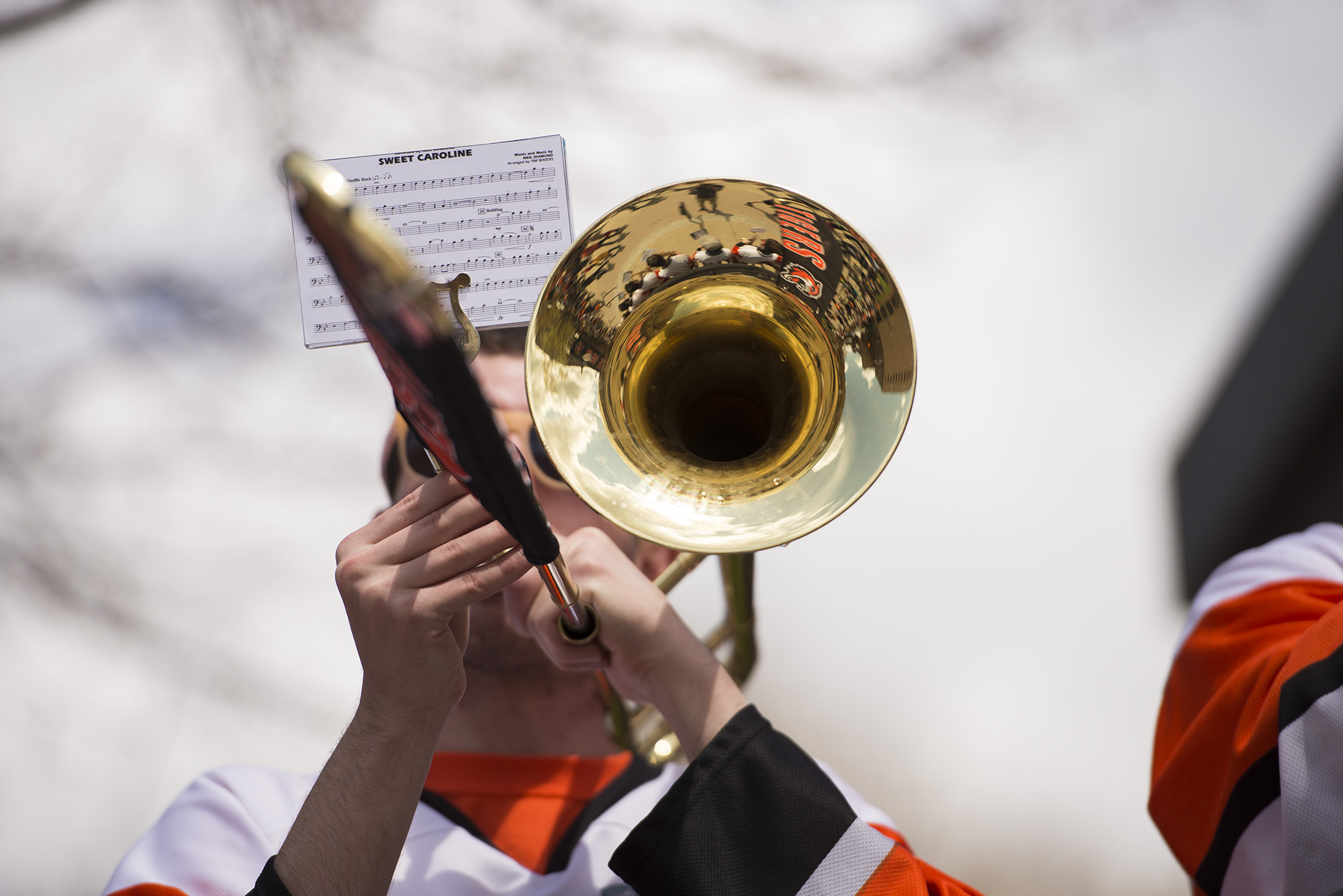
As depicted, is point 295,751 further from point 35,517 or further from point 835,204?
point 835,204

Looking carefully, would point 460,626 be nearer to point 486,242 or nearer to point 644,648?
point 644,648

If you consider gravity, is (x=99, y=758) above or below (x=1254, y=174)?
below

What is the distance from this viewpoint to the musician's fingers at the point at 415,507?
897 millimetres

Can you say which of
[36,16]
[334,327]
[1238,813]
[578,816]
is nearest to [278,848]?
[578,816]

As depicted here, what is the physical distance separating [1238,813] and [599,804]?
3.26 feet

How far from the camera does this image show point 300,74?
8.37 feet

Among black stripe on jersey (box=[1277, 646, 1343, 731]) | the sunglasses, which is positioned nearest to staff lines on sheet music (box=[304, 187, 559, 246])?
the sunglasses

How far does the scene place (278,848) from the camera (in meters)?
1.23

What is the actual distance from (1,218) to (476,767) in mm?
2517

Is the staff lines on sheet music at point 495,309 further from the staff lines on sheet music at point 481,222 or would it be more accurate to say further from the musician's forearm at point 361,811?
the musician's forearm at point 361,811

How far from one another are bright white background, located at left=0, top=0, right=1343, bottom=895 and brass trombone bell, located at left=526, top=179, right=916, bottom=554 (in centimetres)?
120

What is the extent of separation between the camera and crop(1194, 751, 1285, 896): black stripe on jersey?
1000 millimetres

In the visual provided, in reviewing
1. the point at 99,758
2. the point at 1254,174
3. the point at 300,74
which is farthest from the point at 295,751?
the point at 1254,174

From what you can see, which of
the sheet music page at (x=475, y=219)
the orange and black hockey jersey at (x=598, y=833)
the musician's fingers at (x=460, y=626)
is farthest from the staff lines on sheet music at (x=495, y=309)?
the orange and black hockey jersey at (x=598, y=833)
